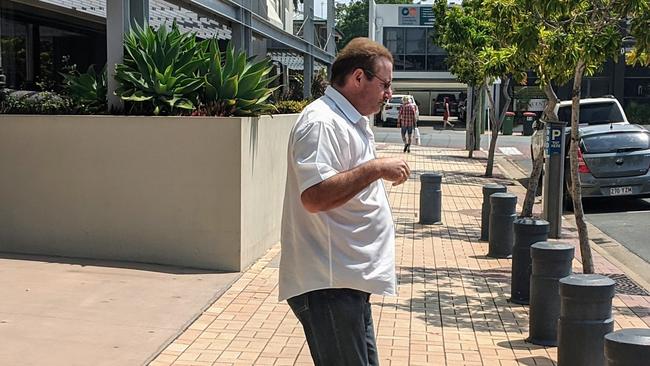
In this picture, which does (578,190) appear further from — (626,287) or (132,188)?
(132,188)

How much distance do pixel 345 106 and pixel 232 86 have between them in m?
5.11

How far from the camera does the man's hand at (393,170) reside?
3.01 metres

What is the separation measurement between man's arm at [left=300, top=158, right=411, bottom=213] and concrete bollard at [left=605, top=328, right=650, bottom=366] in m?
1.52

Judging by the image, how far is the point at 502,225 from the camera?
29.5 feet

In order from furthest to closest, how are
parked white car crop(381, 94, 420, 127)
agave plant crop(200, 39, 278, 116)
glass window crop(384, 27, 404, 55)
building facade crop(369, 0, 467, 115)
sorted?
glass window crop(384, 27, 404, 55), building facade crop(369, 0, 467, 115), parked white car crop(381, 94, 420, 127), agave plant crop(200, 39, 278, 116)

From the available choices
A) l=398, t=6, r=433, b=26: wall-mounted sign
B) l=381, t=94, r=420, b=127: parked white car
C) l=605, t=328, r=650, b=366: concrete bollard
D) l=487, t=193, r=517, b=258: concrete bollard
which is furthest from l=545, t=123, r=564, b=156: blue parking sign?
l=398, t=6, r=433, b=26: wall-mounted sign

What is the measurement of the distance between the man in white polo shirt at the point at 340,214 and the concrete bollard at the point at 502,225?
6.02m

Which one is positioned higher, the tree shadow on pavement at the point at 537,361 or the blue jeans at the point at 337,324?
the blue jeans at the point at 337,324

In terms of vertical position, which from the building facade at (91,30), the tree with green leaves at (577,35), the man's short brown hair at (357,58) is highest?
the building facade at (91,30)

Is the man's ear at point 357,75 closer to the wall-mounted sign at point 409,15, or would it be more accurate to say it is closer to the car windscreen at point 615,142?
the car windscreen at point 615,142

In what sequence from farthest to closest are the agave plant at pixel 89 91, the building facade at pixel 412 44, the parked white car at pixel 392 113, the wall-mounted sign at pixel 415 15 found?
1. the building facade at pixel 412 44
2. the wall-mounted sign at pixel 415 15
3. the parked white car at pixel 392 113
4. the agave plant at pixel 89 91

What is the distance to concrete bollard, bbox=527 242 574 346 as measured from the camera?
5680 mm

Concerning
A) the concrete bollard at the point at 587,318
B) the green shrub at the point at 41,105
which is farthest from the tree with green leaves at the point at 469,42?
the concrete bollard at the point at 587,318

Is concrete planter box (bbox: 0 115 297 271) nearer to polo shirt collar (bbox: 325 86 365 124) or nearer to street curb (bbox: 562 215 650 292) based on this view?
street curb (bbox: 562 215 650 292)
